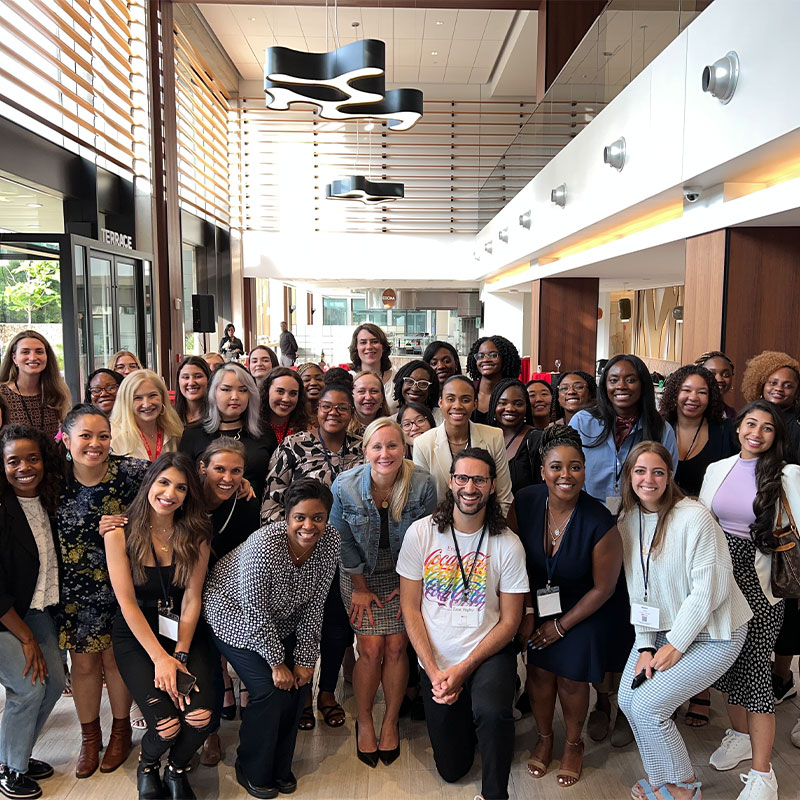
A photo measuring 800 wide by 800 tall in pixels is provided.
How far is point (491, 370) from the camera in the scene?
4.91 metres

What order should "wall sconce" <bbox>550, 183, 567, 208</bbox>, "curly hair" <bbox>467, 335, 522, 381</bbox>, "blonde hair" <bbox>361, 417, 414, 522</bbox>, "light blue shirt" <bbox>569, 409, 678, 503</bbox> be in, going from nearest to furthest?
"blonde hair" <bbox>361, 417, 414, 522</bbox> < "light blue shirt" <bbox>569, 409, 678, 503</bbox> < "curly hair" <bbox>467, 335, 522, 381</bbox> < "wall sconce" <bbox>550, 183, 567, 208</bbox>

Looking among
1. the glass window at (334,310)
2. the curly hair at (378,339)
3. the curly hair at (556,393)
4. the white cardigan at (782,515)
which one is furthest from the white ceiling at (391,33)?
the white cardigan at (782,515)

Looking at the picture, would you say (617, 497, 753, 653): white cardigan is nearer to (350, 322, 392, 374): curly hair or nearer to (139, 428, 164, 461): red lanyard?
(139, 428, 164, 461): red lanyard

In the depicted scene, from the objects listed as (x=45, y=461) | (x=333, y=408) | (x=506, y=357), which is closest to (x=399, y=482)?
(x=333, y=408)

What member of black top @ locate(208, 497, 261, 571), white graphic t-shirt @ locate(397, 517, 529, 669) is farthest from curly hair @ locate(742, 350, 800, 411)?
black top @ locate(208, 497, 261, 571)

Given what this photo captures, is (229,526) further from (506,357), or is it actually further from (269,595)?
(506,357)

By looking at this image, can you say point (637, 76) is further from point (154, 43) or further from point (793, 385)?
point (154, 43)

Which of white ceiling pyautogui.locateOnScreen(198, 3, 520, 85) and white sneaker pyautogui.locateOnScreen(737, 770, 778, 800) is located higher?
white ceiling pyautogui.locateOnScreen(198, 3, 520, 85)

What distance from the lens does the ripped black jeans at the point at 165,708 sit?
2838 millimetres

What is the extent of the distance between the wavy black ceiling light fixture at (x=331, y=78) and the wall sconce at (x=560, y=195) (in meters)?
2.31

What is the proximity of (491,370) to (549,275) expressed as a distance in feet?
20.3

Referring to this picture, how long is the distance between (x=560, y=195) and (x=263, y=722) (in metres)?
6.86

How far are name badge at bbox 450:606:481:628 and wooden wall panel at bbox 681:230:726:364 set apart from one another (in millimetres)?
3337

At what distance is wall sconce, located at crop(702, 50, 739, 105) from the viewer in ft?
14.0
